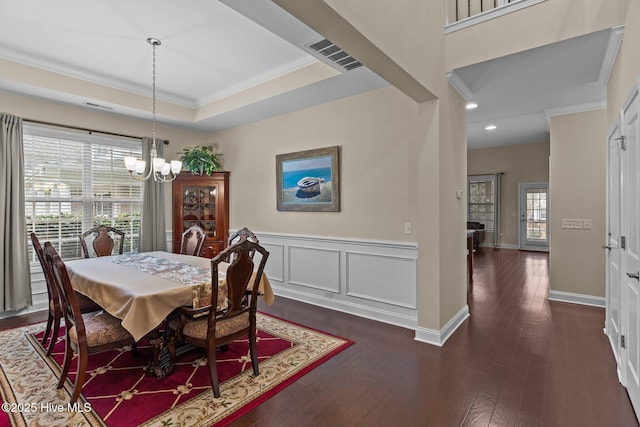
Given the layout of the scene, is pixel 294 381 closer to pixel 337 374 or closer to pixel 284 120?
Answer: pixel 337 374

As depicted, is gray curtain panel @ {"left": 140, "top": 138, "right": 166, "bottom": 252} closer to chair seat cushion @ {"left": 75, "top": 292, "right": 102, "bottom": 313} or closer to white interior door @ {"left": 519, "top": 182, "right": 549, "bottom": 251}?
chair seat cushion @ {"left": 75, "top": 292, "right": 102, "bottom": 313}

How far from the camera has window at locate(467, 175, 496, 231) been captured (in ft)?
30.9

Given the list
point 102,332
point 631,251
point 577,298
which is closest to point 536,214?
point 577,298

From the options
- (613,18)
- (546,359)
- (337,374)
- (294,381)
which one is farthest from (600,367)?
(613,18)

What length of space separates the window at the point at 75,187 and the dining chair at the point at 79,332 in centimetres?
248

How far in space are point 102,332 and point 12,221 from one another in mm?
2714

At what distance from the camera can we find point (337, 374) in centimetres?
253

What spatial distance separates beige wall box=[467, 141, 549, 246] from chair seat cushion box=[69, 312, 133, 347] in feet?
31.8

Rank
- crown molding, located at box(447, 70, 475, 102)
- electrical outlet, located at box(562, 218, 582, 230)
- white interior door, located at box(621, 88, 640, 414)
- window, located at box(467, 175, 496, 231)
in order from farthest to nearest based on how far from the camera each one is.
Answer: window, located at box(467, 175, 496, 231) → electrical outlet, located at box(562, 218, 582, 230) → crown molding, located at box(447, 70, 475, 102) → white interior door, located at box(621, 88, 640, 414)

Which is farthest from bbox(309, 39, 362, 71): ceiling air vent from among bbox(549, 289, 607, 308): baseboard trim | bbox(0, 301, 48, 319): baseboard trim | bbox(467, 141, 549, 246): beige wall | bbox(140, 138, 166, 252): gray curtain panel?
bbox(467, 141, 549, 246): beige wall

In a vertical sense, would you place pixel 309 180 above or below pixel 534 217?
above

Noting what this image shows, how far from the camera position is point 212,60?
358 cm

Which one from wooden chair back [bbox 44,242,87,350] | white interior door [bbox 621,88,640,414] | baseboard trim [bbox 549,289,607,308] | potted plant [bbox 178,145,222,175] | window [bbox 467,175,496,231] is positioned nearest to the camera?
white interior door [bbox 621,88,640,414]

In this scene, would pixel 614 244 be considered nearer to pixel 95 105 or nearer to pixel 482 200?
pixel 95 105
